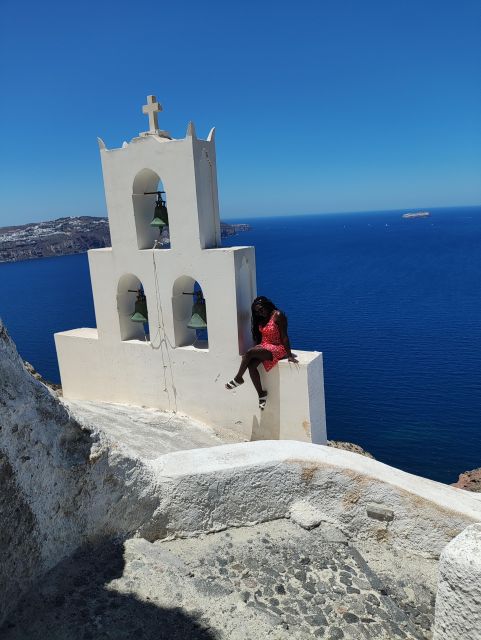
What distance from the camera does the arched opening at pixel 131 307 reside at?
28.1 ft

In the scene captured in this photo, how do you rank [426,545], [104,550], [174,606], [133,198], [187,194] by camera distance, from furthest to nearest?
[133,198], [187,194], [426,545], [104,550], [174,606]

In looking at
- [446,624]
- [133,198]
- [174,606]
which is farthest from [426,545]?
[133,198]

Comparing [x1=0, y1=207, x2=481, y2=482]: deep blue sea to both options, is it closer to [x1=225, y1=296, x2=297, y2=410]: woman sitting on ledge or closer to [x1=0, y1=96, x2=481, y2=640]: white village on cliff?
[x1=225, y1=296, x2=297, y2=410]: woman sitting on ledge

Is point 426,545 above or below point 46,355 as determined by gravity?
above

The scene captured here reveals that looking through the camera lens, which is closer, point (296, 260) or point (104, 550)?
point (104, 550)

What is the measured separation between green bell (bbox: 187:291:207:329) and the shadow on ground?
14.9 feet

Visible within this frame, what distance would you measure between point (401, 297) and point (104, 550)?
1956 inches

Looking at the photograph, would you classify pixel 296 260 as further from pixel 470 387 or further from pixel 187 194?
pixel 187 194

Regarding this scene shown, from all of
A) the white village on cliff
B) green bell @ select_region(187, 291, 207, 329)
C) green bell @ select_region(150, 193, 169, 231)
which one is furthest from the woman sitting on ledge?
green bell @ select_region(150, 193, 169, 231)

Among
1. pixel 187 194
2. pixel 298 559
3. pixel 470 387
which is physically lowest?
pixel 470 387

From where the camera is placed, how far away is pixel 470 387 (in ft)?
84.3

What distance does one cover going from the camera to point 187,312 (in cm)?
851

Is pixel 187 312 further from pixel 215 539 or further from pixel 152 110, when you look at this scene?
pixel 215 539

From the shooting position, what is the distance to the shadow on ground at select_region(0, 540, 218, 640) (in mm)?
3342
